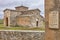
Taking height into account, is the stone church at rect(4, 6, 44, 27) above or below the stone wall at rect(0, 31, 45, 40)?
above

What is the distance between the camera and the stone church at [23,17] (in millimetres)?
16594

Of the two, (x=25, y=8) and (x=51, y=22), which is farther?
(x=25, y=8)

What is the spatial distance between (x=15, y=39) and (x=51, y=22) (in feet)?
18.0

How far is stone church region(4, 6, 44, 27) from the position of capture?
16.6m

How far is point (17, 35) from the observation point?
8875 mm

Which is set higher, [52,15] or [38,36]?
[52,15]

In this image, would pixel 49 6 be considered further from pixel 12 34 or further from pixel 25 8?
pixel 25 8

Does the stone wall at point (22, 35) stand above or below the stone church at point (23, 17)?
below

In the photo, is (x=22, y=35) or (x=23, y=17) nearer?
(x=22, y=35)

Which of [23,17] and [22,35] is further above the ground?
[23,17]

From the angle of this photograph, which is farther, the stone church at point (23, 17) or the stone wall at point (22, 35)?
the stone church at point (23, 17)

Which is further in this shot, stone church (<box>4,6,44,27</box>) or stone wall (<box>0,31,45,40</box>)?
stone church (<box>4,6,44,27</box>)

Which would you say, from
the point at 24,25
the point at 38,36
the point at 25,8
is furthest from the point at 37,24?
the point at 38,36

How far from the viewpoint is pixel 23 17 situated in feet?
54.4
